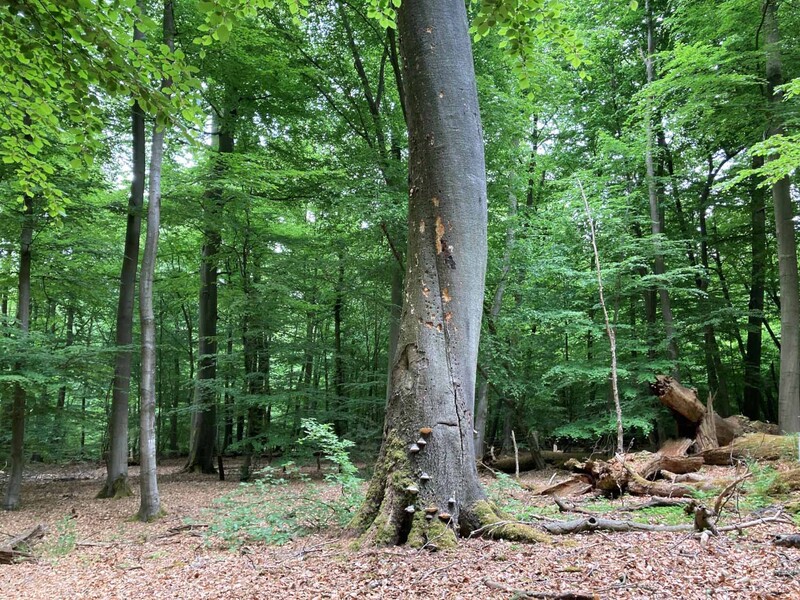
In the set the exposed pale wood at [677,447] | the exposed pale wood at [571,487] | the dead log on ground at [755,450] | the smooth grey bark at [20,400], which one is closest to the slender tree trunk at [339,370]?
the exposed pale wood at [571,487]

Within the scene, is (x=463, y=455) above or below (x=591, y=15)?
below

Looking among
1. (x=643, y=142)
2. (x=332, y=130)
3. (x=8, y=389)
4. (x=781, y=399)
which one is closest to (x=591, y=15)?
(x=643, y=142)

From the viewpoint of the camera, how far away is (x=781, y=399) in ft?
31.2

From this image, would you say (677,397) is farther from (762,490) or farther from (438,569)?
(438,569)

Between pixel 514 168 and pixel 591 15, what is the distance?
798cm

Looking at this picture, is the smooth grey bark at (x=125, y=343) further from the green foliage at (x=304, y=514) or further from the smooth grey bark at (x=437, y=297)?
the smooth grey bark at (x=437, y=297)

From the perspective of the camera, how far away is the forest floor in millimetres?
2658

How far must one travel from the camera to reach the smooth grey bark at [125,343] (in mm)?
9539

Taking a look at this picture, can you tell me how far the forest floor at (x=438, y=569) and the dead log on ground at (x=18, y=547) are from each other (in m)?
0.18

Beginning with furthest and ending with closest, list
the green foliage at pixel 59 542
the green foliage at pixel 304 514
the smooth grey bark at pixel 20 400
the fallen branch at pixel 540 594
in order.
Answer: the smooth grey bark at pixel 20 400 → the green foliage at pixel 59 542 → the green foliage at pixel 304 514 → the fallen branch at pixel 540 594

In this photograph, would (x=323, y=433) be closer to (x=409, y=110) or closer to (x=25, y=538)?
(x=409, y=110)

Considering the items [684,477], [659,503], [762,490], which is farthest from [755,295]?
[659,503]

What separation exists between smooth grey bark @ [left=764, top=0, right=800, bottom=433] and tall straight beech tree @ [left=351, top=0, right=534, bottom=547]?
8.63 m

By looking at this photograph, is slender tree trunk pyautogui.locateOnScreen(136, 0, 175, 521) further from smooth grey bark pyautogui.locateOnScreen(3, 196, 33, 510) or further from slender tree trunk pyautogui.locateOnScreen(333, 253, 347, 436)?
slender tree trunk pyautogui.locateOnScreen(333, 253, 347, 436)
